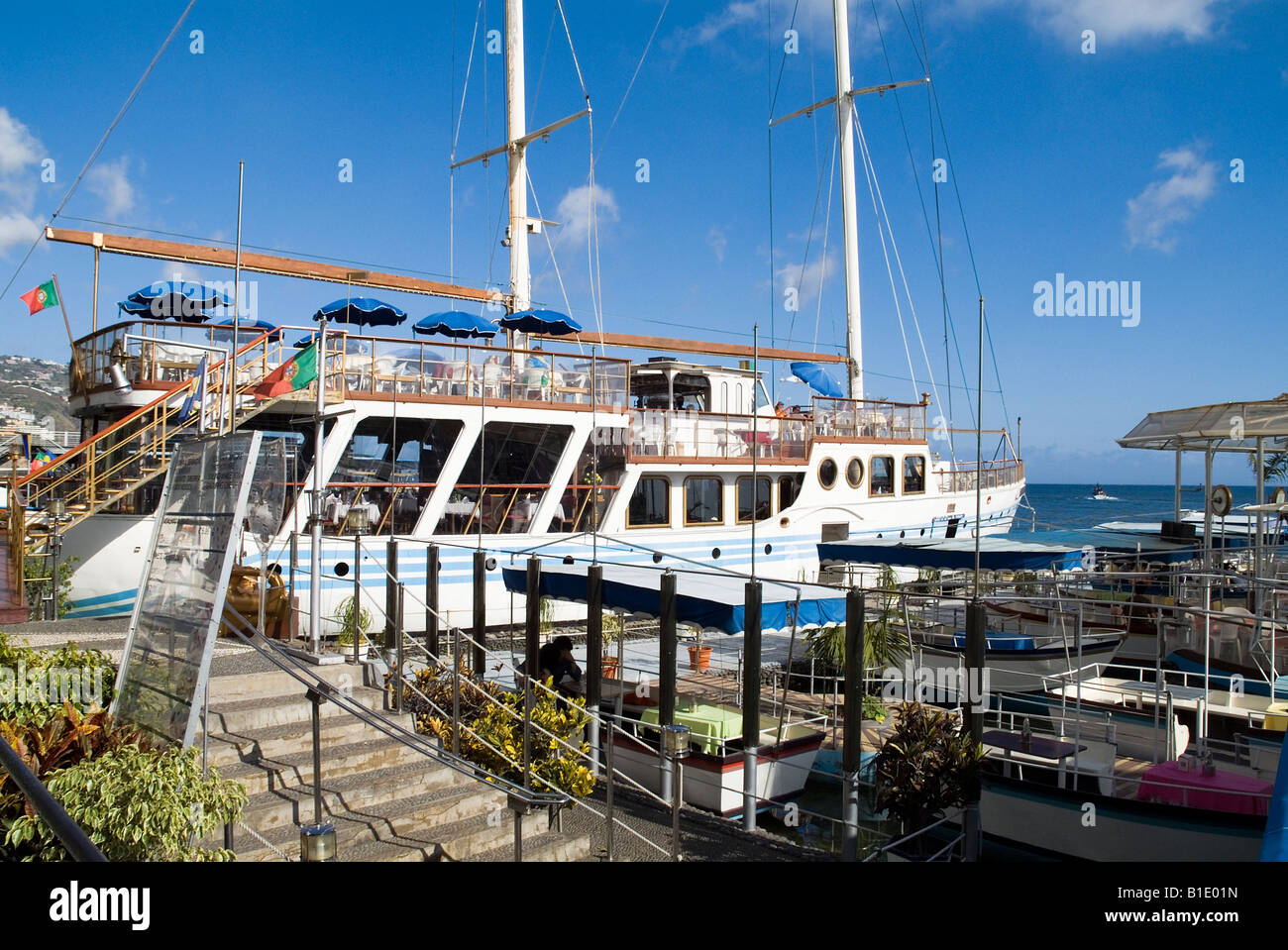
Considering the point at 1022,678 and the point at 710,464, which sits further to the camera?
the point at 710,464

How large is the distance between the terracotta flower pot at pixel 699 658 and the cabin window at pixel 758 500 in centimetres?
584

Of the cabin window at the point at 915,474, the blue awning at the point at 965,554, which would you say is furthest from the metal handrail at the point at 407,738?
the cabin window at the point at 915,474

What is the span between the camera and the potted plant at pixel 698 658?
16219 millimetres

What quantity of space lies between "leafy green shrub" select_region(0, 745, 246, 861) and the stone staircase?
1282mm

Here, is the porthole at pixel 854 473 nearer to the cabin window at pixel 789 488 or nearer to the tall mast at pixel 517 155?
the cabin window at pixel 789 488

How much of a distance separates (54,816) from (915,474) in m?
26.6

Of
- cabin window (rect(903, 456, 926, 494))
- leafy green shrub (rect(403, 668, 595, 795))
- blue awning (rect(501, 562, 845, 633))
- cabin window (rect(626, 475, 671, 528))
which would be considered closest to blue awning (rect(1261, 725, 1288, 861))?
leafy green shrub (rect(403, 668, 595, 795))
